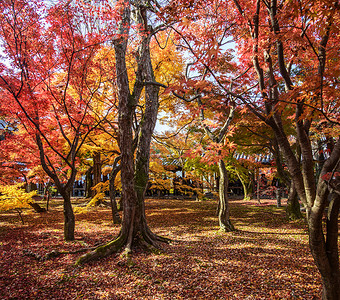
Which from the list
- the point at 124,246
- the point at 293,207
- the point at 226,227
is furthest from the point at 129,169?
the point at 293,207

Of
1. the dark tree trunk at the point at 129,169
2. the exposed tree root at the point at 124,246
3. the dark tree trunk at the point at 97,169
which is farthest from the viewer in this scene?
the dark tree trunk at the point at 97,169

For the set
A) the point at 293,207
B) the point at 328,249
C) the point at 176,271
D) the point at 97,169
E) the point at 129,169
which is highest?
the point at 97,169

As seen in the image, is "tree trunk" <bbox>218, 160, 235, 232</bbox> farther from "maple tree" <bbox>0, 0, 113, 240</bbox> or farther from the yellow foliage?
the yellow foliage

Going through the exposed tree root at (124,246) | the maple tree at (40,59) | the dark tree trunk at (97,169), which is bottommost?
the exposed tree root at (124,246)

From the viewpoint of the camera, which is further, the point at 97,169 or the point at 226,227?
the point at 97,169

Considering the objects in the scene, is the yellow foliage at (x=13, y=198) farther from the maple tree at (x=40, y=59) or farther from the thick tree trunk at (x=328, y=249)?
the thick tree trunk at (x=328, y=249)

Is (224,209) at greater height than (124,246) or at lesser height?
greater

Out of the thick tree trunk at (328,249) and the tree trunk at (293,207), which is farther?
the tree trunk at (293,207)

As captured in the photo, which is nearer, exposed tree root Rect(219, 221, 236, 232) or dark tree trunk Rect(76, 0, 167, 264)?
dark tree trunk Rect(76, 0, 167, 264)

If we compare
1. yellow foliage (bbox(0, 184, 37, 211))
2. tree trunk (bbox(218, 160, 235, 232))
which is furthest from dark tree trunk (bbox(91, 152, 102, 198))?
tree trunk (bbox(218, 160, 235, 232))

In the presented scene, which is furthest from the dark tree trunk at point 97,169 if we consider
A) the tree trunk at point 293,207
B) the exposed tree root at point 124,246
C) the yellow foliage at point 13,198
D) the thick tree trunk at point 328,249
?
the thick tree trunk at point 328,249

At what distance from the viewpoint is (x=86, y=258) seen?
4602mm

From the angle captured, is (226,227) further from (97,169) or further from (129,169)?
(97,169)

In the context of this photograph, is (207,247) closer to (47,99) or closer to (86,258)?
(86,258)
